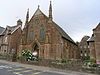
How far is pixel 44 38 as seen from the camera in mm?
44500

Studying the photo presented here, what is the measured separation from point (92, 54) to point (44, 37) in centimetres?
1368

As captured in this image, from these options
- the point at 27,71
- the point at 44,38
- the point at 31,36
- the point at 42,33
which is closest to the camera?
the point at 27,71

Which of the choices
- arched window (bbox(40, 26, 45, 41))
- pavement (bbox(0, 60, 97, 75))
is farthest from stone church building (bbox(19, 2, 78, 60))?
pavement (bbox(0, 60, 97, 75))

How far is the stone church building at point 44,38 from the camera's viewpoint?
42.0 m

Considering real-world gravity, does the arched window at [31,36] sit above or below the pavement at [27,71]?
above

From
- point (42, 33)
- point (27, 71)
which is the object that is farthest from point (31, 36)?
point (27, 71)

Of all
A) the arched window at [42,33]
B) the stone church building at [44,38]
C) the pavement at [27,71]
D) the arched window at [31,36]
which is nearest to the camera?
the pavement at [27,71]

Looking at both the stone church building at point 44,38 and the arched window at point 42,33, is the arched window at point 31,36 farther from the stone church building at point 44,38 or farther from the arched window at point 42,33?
the arched window at point 42,33

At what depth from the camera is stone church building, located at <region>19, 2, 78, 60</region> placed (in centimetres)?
4203

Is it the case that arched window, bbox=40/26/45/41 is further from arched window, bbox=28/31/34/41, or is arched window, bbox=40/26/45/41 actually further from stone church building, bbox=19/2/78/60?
arched window, bbox=28/31/34/41

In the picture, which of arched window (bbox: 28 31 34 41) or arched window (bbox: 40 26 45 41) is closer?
arched window (bbox: 40 26 45 41)

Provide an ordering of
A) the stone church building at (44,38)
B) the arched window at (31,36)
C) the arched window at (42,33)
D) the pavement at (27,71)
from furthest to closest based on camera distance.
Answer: the arched window at (31,36) < the arched window at (42,33) < the stone church building at (44,38) < the pavement at (27,71)

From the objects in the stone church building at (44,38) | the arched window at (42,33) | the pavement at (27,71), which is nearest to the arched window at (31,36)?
the stone church building at (44,38)

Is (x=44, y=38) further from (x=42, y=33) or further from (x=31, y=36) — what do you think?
(x=31, y=36)
